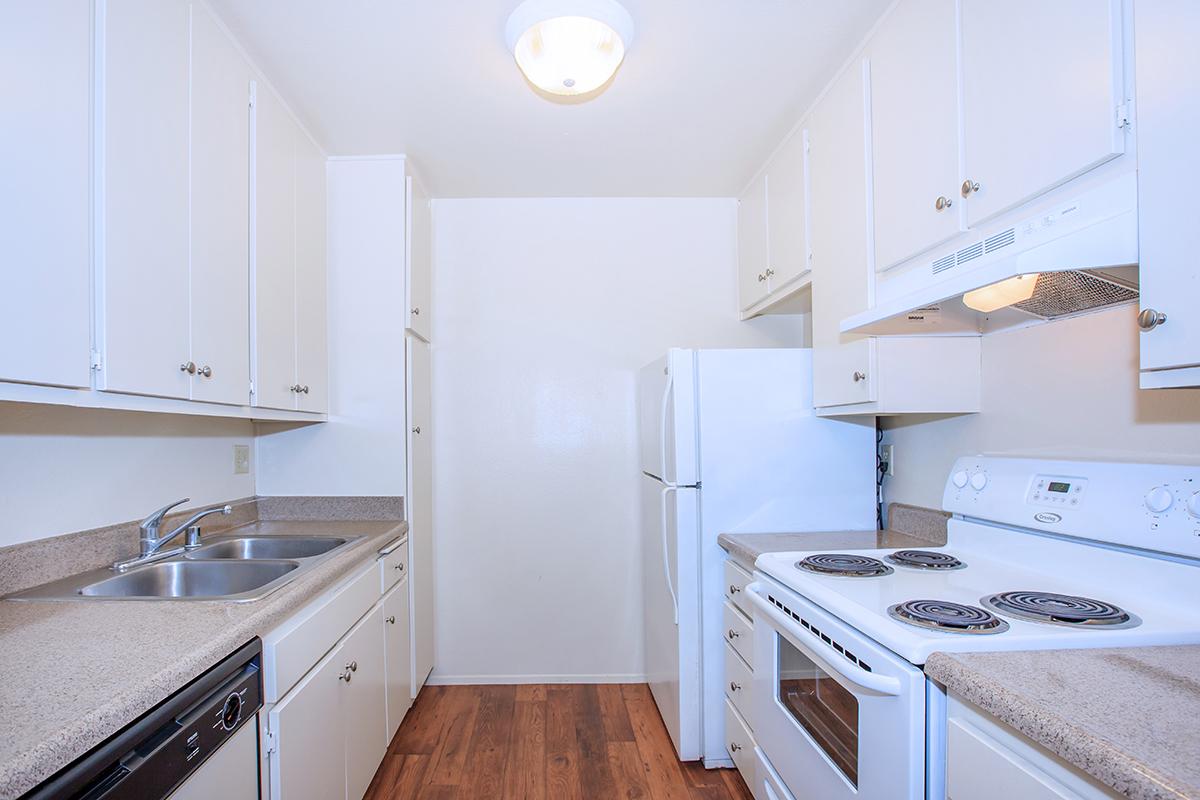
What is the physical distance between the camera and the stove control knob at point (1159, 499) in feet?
3.77

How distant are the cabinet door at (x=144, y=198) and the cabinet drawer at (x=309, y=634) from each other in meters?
0.64

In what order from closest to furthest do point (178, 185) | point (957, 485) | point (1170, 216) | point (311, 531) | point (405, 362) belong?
point (1170, 216), point (178, 185), point (957, 485), point (311, 531), point (405, 362)

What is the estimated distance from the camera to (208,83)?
158 centimetres

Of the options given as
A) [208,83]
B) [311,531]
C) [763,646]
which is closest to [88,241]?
[208,83]

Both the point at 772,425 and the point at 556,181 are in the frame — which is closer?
the point at 772,425

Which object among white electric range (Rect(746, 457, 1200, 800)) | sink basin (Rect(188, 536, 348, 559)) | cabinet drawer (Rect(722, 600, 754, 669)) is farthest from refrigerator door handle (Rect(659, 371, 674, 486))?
sink basin (Rect(188, 536, 348, 559))

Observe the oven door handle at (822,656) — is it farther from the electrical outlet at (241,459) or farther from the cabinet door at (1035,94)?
the electrical outlet at (241,459)

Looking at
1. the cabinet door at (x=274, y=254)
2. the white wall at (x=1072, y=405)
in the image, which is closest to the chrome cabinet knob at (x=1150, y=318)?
the white wall at (x=1072, y=405)

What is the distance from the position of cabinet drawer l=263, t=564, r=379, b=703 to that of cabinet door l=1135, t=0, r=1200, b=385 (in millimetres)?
1746

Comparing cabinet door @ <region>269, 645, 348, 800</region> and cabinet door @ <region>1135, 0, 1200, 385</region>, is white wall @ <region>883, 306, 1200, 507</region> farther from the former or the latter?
cabinet door @ <region>269, 645, 348, 800</region>

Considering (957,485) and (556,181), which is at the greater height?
(556,181)

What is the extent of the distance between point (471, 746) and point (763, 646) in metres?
1.37

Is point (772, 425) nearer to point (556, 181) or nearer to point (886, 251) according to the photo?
point (886, 251)

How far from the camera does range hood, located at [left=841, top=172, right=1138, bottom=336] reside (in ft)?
3.18
